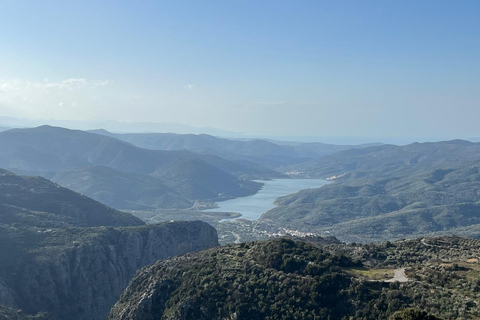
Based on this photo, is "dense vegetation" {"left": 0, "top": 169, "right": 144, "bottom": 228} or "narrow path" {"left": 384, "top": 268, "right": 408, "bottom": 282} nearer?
"narrow path" {"left": 384, "top": 268, "right": 408, "bottom": 282}

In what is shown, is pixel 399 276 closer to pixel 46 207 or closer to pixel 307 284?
pixel 307 284

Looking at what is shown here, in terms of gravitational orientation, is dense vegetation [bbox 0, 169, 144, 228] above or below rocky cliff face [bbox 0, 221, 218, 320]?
above

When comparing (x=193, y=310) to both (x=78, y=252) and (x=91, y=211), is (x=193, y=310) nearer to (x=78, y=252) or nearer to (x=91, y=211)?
(x=78, y=252)

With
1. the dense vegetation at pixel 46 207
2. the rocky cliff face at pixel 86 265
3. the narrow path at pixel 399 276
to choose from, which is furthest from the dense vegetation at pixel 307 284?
the dense vegetation at pixel 46 207

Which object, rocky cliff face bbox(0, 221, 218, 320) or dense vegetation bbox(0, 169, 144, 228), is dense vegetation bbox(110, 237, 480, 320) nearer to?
rocky cliff face bbox(0, 221, 218, 320)

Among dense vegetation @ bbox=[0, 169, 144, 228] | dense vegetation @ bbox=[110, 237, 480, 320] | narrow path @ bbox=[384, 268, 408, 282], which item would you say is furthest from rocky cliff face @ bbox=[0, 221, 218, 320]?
narrow path @ bbox=[384, 268, 408, 282]

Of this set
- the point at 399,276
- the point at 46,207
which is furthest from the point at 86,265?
the point at 399,276

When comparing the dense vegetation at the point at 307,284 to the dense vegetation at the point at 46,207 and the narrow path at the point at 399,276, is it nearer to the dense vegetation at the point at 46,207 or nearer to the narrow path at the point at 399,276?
the narrow path at the point at 399,276

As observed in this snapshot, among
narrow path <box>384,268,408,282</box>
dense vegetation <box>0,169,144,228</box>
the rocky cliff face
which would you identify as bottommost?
the rocky cliff face

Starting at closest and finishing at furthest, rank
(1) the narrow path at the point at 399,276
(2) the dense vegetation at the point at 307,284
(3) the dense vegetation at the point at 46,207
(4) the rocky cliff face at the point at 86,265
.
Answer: (2) the dense vegetation at the point at 307,284 → (1) the narrow path at the point at 399,276 → (4) the rocky cliff face at the point at 86,265 → (3) the dense vegetation at the point at 46,207
